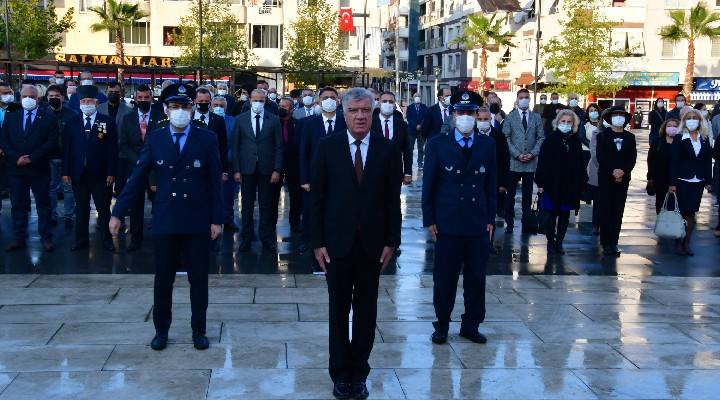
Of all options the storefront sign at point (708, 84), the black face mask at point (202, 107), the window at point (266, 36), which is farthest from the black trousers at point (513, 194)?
the storefront sign at point (708, 84)

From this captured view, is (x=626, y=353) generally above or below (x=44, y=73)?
below

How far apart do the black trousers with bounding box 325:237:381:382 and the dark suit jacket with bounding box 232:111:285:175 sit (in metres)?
5.70

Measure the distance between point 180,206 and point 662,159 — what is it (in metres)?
7.63

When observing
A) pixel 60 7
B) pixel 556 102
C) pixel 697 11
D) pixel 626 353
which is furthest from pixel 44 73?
pixel 626 353

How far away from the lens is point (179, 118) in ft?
23.3

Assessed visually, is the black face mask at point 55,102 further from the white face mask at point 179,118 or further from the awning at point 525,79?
the awning at point 525,79

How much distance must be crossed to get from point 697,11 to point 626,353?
169 feet

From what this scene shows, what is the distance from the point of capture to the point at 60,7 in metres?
59.0

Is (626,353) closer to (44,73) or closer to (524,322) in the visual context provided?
(524,322)

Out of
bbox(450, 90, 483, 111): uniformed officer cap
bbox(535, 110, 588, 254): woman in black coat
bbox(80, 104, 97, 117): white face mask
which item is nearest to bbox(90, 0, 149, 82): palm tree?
bbox(80, 104, 97, 117): white face mask

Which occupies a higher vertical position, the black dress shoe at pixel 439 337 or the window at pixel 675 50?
the window at pixel 675 50

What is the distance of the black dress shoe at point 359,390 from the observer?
5.95 meters

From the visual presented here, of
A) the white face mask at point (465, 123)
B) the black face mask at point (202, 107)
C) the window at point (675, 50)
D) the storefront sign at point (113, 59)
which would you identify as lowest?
the white face mask at point (465, 123)

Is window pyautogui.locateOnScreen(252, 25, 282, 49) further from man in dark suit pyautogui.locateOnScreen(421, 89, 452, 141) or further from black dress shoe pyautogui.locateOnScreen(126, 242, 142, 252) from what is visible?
black dress shoe pyautogui.locateOnScreen(126, 242, 142, 252)
